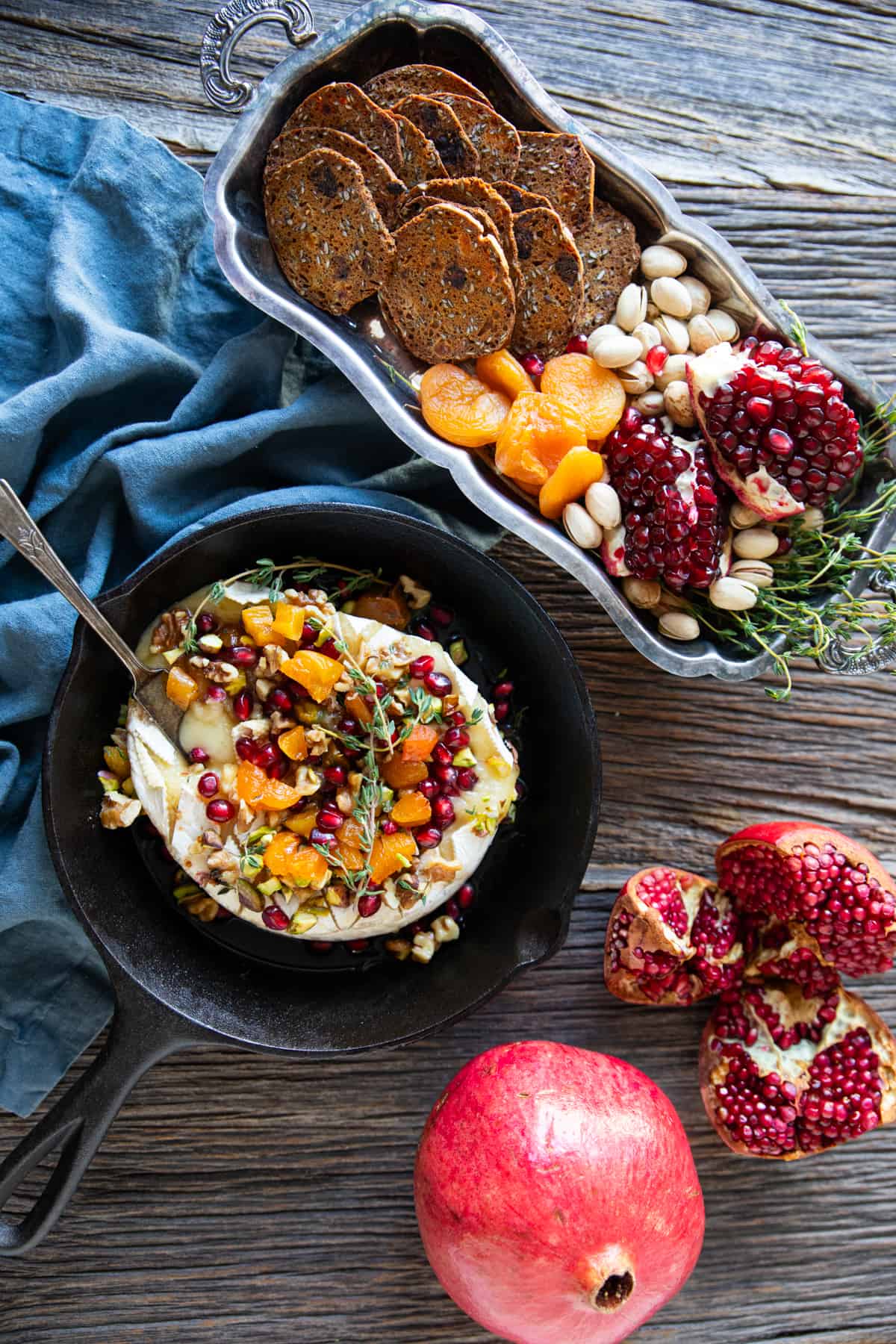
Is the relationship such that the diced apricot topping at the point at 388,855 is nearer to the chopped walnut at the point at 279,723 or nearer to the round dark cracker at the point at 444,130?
the chopped walnut at the point at 279,723

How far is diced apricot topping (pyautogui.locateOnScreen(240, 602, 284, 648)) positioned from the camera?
6.43 feet

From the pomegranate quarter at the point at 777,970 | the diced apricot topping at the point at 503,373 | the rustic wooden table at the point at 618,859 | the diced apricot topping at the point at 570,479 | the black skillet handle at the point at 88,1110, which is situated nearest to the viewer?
the black skillet handle at the point at 88,1110

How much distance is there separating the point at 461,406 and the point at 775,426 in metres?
0.58

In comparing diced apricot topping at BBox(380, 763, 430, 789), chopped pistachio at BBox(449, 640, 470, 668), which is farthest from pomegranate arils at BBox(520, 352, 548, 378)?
diced apricot topping at BBox(380, 763, 430, 789)

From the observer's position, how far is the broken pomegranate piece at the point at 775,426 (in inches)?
73.2

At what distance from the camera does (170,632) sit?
2.01 meters

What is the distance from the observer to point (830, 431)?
6.12 ft

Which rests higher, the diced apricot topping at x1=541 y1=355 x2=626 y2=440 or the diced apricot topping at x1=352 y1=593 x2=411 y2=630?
the diced apricot topping at x1=541 y1=355 x2=626 y2=440

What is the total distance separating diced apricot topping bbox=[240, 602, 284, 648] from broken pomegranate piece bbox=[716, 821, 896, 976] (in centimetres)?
106

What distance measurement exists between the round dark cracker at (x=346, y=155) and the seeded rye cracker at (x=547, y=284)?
24cm

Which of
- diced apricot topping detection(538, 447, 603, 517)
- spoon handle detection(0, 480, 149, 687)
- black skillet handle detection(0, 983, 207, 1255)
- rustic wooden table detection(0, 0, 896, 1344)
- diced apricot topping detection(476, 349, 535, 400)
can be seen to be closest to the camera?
spoon handle detection(0, 480, 149, 687)

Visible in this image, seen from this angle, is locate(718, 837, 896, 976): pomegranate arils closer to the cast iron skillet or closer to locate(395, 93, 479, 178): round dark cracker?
the cast iron skillet

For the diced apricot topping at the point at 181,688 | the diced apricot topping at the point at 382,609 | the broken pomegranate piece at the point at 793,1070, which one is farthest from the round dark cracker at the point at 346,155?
the broken pomegranate piece at the point at 793,1070

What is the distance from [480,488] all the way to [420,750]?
1.66 ft
